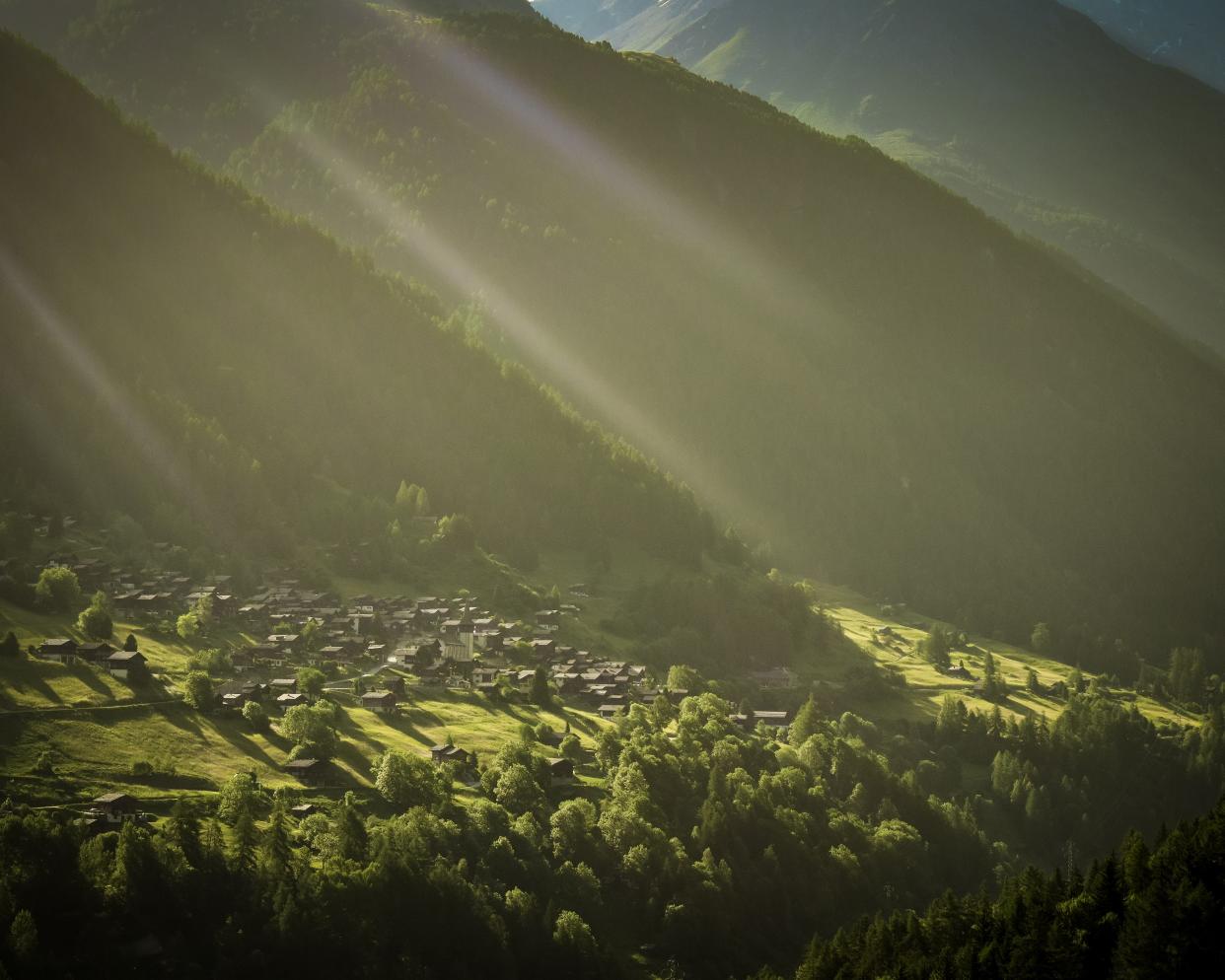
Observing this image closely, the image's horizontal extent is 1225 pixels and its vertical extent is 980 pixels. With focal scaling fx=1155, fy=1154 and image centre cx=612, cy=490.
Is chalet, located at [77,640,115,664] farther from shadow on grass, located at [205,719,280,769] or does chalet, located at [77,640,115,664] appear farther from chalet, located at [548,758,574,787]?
chalet, located at [548,758,574,787]

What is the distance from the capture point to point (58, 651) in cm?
10062

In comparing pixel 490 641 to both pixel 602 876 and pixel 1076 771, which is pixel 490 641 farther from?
pixel 1076 771

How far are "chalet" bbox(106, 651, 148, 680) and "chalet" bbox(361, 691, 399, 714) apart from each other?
2007 cm

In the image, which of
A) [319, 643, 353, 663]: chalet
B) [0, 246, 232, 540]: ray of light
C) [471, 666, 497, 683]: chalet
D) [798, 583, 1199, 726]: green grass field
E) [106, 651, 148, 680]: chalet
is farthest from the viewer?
[0, 246, 232, 540]: ray of light

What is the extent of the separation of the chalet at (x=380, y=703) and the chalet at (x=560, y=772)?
1802 centimetres

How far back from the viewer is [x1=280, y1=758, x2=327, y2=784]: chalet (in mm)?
89188

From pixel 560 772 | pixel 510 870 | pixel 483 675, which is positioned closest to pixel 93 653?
pixel 483 675

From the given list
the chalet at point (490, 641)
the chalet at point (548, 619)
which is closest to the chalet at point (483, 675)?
the chalet at point (490, 641)

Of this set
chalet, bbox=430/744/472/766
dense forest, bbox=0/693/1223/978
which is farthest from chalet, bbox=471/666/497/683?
chalet, bbox=430/744/472/766

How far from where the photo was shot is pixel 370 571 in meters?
162

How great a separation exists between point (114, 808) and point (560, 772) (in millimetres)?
37322

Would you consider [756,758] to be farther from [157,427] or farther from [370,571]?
[157,427]

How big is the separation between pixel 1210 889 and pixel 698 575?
13088 cm

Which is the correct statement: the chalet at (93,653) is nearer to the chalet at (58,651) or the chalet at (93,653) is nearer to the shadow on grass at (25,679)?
the chalet at (58,651)
